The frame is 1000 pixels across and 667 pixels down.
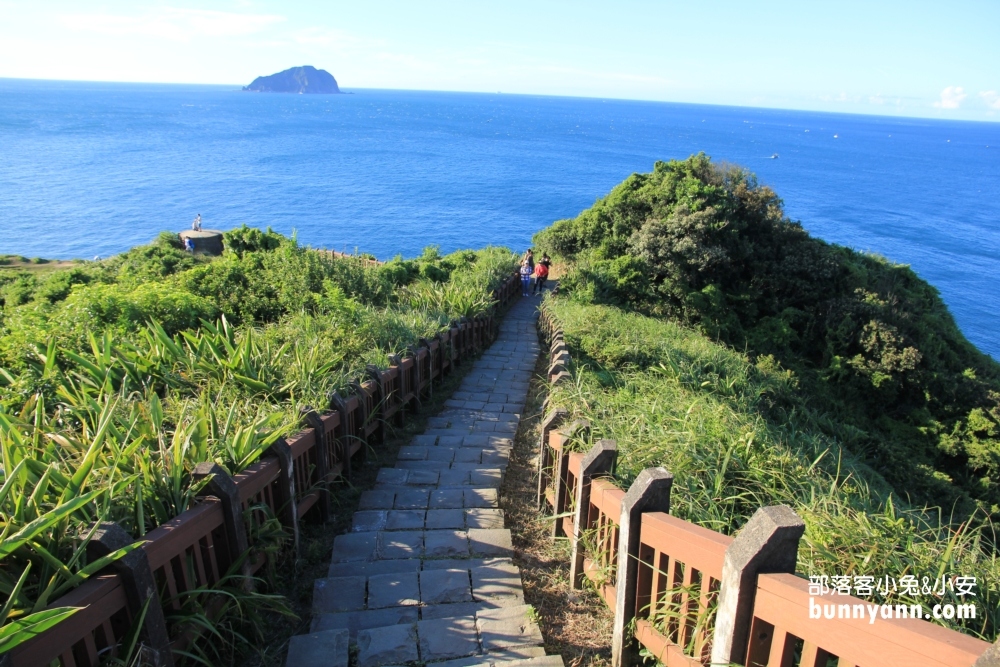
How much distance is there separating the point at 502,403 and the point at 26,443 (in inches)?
216

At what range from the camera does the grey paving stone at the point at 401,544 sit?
4.30 m

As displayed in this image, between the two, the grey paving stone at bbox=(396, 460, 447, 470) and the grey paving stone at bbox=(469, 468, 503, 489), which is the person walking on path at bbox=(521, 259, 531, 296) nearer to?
the grey paving stone at bbox=(396, 460, 447, 470)

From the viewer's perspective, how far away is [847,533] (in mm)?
2945

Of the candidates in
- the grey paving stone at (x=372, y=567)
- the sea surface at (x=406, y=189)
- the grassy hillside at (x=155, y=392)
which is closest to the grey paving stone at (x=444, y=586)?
the grey paving stone at (x=372, y=567)

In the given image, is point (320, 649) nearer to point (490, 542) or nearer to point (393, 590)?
point (393, 590)

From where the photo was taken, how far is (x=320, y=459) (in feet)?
15.3

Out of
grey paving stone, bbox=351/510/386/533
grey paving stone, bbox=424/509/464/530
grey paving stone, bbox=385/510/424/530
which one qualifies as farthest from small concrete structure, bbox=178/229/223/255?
grey paving stone, bbox=424/509/464/530

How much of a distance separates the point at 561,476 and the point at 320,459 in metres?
1.89

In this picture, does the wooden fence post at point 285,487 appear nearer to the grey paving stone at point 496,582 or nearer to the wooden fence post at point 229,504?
the wooden fence post at point 229,504

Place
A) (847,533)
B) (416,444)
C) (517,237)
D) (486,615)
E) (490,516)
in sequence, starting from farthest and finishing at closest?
(517,237) < (416,444) < (490,516) < (486,615) < (847,533)

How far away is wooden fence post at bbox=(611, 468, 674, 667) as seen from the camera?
306 cm

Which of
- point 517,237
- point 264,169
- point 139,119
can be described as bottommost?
point 517,237

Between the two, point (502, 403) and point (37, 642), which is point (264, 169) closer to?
point (502, 403)

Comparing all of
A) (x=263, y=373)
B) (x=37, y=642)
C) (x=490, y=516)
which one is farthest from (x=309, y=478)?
(x=37, y=642)
